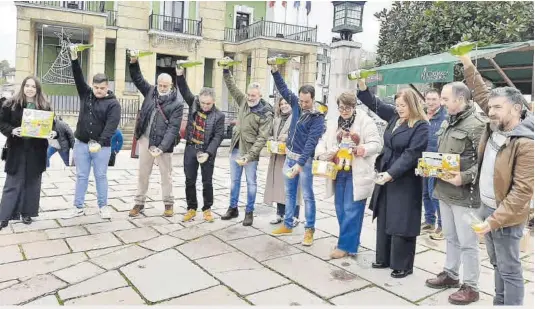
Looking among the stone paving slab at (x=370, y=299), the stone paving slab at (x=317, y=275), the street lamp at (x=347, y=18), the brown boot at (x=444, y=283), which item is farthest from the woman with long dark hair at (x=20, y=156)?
the street lamp at (x=347, y=18)

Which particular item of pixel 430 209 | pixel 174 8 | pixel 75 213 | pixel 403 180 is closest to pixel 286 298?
pixel 403 180

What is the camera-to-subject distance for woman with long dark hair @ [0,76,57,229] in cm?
500

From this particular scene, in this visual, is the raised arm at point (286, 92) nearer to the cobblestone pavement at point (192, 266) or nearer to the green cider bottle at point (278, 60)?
the green cider bottle at point (278, 60)

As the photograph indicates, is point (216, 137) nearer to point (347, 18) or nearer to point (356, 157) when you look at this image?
point (356, 157)

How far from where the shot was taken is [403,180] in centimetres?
389

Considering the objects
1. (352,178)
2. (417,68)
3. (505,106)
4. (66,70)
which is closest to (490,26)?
(417,68)

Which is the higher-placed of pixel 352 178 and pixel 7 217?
pixel 352 178

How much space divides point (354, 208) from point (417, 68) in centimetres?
310

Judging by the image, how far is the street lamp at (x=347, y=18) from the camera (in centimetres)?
883

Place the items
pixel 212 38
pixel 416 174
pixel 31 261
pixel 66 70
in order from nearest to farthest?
1. pixel 416 174
2. pixel 31 261
3. pixel 66 70
4. pixel 212 38

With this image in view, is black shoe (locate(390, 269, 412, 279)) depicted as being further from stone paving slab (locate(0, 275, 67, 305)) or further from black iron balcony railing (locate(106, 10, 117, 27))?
black iron balcony railing (locate(106, 10, 117, 27))

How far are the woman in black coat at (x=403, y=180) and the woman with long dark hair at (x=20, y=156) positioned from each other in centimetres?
367

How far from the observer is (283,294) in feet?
11.3

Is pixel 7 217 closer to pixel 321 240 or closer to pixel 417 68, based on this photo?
pixel 321 240
